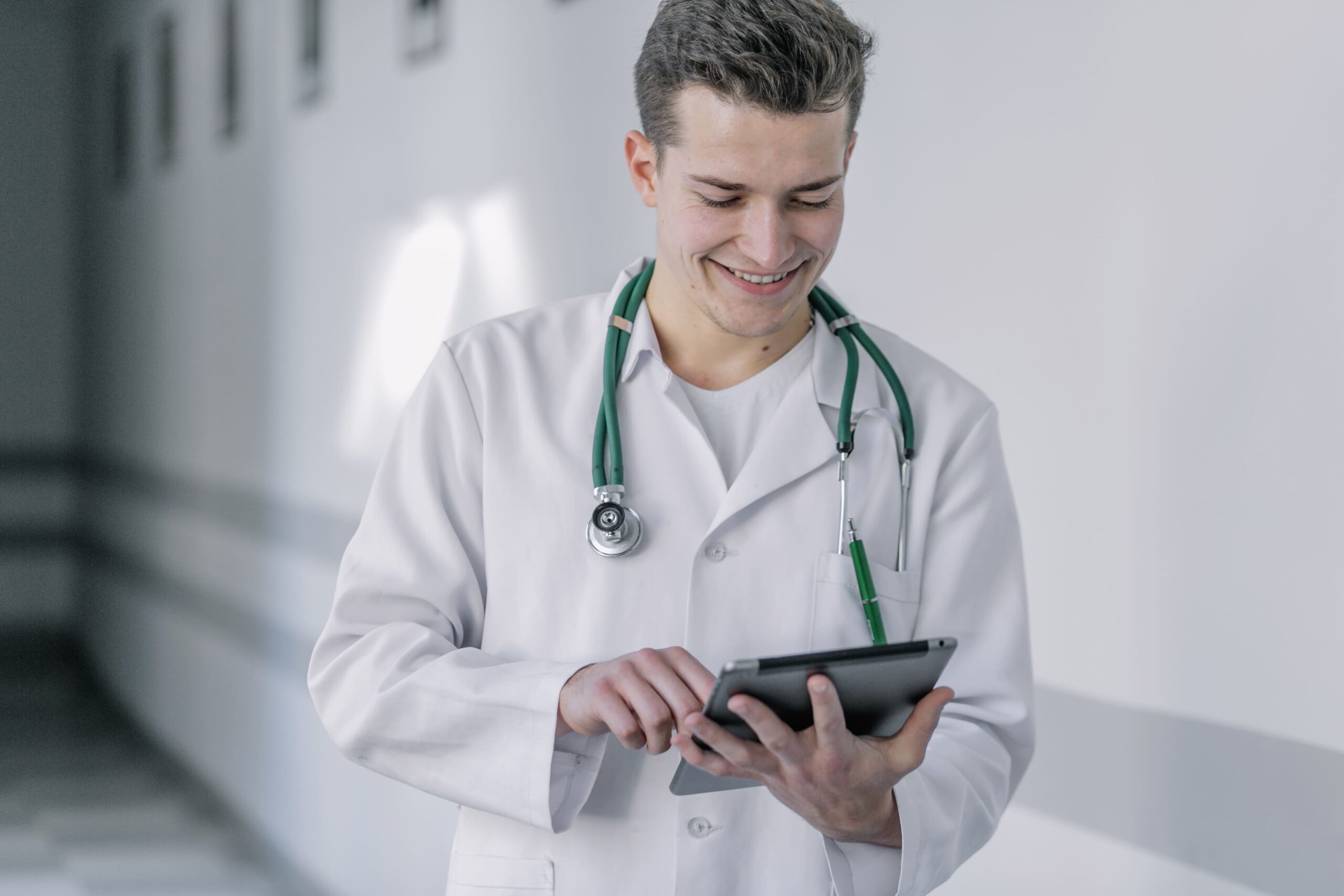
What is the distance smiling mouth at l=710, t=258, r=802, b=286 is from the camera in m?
1.35

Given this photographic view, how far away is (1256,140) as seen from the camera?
5.49 ft

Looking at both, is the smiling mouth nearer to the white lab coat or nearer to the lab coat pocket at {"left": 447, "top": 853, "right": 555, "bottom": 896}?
the white lab coat

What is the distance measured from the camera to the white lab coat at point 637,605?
130cm

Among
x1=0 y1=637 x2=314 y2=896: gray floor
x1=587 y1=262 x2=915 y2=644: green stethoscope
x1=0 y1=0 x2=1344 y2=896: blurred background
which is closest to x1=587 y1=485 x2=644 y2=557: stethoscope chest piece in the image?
x1=587 y1=262 x2=915 y2=644: green stethoscope

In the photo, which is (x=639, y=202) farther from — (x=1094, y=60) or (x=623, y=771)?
(x=623, y=771)

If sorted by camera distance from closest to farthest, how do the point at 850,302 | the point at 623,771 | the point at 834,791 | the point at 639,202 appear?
1. the point at 834,791
2. the point at 623,771
3. the point at 850,302
4. the point at 639,202

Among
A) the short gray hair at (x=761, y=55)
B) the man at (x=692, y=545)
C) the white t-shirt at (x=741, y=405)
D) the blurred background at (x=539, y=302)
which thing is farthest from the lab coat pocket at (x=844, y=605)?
the blurred background at (x=539, y=302)

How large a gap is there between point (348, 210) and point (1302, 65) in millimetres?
2699

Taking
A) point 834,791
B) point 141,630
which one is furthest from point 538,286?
point 141,630

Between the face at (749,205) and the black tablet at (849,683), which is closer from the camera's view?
the black tablet at (849,683)

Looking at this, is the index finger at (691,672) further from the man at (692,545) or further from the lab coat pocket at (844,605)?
the lab coat pocket at (844,605)

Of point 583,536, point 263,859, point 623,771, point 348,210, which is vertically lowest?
point 263,859

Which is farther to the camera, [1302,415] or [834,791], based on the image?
[1302,415]

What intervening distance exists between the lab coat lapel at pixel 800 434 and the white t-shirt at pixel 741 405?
16mm
